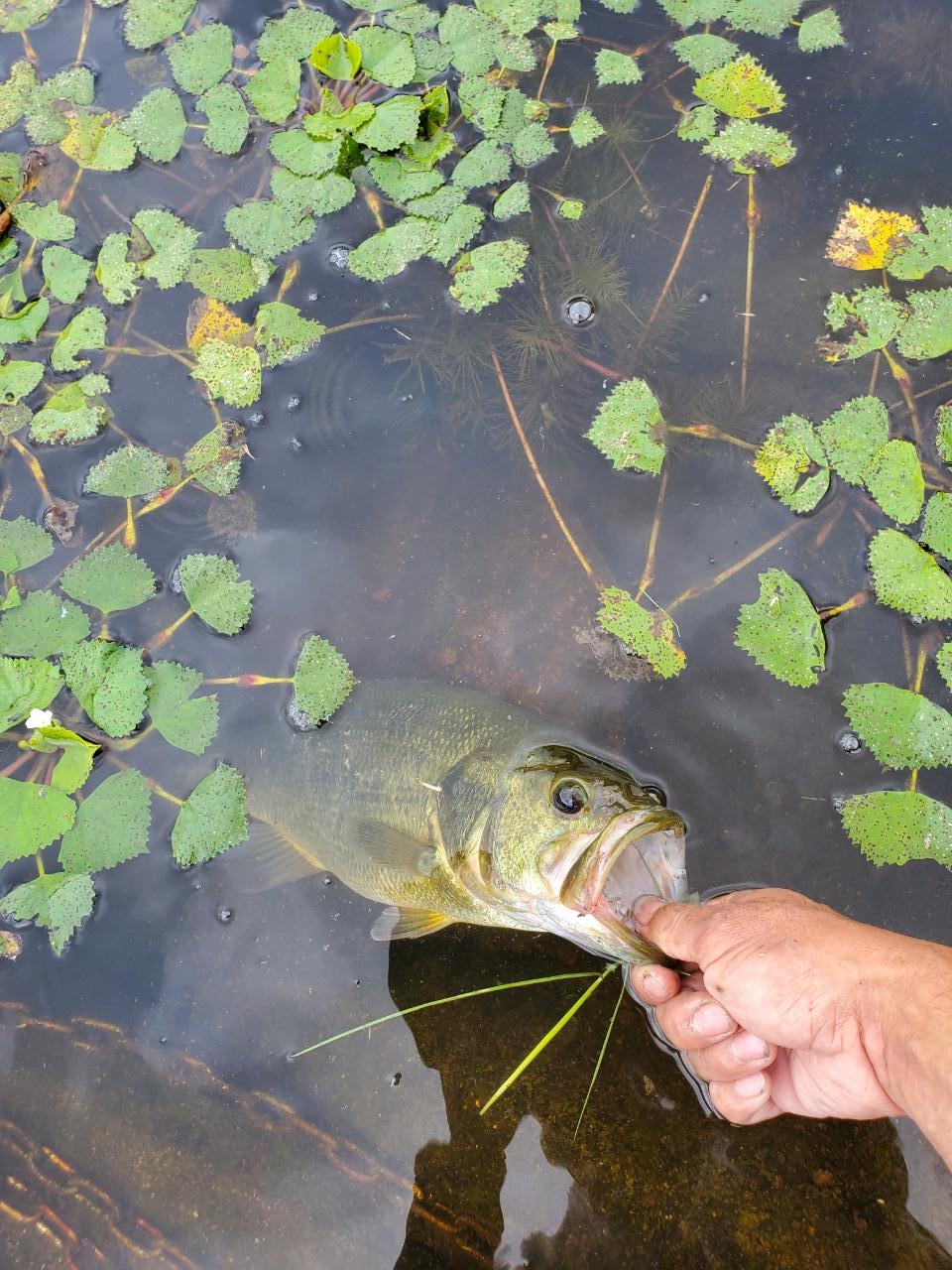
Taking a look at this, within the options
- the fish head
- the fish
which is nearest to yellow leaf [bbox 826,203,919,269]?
the fish

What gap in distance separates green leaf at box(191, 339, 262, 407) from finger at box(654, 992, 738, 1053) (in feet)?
10.5

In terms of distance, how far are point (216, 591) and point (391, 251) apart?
6.24ft

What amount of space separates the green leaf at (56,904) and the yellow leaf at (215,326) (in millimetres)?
2568

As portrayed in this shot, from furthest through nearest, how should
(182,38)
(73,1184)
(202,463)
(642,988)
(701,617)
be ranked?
(182,38), (202,463), (701,617), (73,1184), (642,988)

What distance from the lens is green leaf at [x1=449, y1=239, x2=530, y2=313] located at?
13.1 feet

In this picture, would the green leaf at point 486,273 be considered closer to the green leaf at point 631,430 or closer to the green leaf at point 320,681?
the green leaf at point 631,430

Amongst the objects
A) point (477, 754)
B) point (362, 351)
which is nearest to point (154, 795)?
point (477, 754)

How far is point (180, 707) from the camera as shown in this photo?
364 cm

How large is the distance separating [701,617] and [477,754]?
46.0 inches

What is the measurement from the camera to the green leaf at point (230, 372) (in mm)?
3980

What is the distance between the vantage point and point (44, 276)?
169 inches

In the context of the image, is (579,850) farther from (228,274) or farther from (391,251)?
(228,274)

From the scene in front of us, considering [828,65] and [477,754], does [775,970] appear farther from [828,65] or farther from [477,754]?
[828,65]

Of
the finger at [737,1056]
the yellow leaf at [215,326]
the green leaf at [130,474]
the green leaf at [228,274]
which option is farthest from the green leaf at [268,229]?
the finger at [737,1056]
